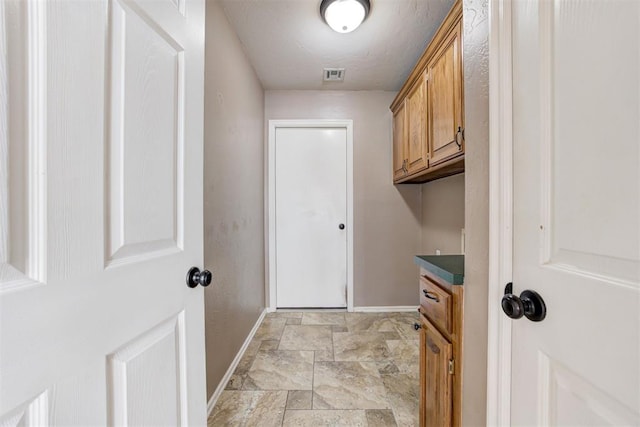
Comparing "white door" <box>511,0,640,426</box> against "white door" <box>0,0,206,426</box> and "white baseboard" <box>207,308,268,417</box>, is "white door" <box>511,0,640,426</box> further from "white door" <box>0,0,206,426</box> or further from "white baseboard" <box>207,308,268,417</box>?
"white baseboard" <box>207,308,268,417</box>

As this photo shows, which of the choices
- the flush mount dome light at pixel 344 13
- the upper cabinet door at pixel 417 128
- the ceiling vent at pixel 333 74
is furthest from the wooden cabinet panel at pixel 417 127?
the ceiling vent at pixel 333 74

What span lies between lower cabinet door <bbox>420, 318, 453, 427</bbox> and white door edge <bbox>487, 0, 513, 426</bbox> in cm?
28

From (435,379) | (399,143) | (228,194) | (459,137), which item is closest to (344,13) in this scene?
(459,137)

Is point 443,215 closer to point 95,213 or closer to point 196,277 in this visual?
point 196,277

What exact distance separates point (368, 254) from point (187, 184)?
2317 mm

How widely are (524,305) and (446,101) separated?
1280mm

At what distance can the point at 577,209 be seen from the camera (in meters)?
0.50

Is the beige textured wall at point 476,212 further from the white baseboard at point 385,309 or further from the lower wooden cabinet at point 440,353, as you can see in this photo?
the white baseboard at point 385,309

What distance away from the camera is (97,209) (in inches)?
19.6

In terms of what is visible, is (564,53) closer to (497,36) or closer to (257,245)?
(497,36)

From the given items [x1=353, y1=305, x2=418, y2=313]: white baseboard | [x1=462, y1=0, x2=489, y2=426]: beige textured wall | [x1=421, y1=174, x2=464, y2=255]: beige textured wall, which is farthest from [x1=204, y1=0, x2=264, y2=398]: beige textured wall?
[x1=421, y1=174, x2=464, y2=255]: beige textured wall

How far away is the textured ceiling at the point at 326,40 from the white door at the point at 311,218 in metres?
0.60

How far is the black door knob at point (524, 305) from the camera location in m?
0.56

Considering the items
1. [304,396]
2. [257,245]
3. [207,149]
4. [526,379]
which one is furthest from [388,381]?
[207,149]
